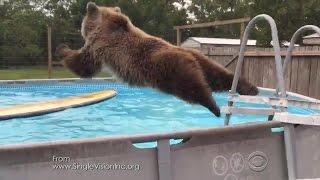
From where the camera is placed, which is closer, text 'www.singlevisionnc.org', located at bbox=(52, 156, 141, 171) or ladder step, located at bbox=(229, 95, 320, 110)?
text 'www.singlevisionnc.org', located at bbox=(52, 156, 141, 171)

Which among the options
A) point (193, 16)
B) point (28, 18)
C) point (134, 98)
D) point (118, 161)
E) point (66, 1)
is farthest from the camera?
point (193, 16)

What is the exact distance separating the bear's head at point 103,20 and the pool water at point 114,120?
5.20 ft

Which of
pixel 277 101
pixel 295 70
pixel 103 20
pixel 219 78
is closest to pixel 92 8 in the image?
pixel 103 20

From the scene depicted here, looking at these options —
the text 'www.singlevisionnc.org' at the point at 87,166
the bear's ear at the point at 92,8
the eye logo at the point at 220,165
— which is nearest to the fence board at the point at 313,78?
the bear's ear at the point at 92,8

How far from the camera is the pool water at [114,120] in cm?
680

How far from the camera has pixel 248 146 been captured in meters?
2.86

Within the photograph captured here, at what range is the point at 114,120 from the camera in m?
8.16

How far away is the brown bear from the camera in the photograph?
139 inches

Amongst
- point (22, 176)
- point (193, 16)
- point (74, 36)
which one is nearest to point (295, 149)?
point (22, 176)

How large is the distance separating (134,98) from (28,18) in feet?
48.1

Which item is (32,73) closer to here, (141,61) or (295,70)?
(295,70)

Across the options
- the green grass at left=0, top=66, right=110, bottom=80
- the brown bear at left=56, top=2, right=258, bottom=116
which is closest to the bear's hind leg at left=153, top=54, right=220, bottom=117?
the brown bear at left=56, top=2, right=258, bottom=116

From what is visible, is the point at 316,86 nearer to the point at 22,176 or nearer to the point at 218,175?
the point at 218,175

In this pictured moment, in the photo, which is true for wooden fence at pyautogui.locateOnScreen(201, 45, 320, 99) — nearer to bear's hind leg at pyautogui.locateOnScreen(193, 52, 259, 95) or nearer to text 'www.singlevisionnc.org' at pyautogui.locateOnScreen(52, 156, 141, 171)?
bear's hind leg at pyautogui.locateOnScreen(193, 52, 259, 95)
